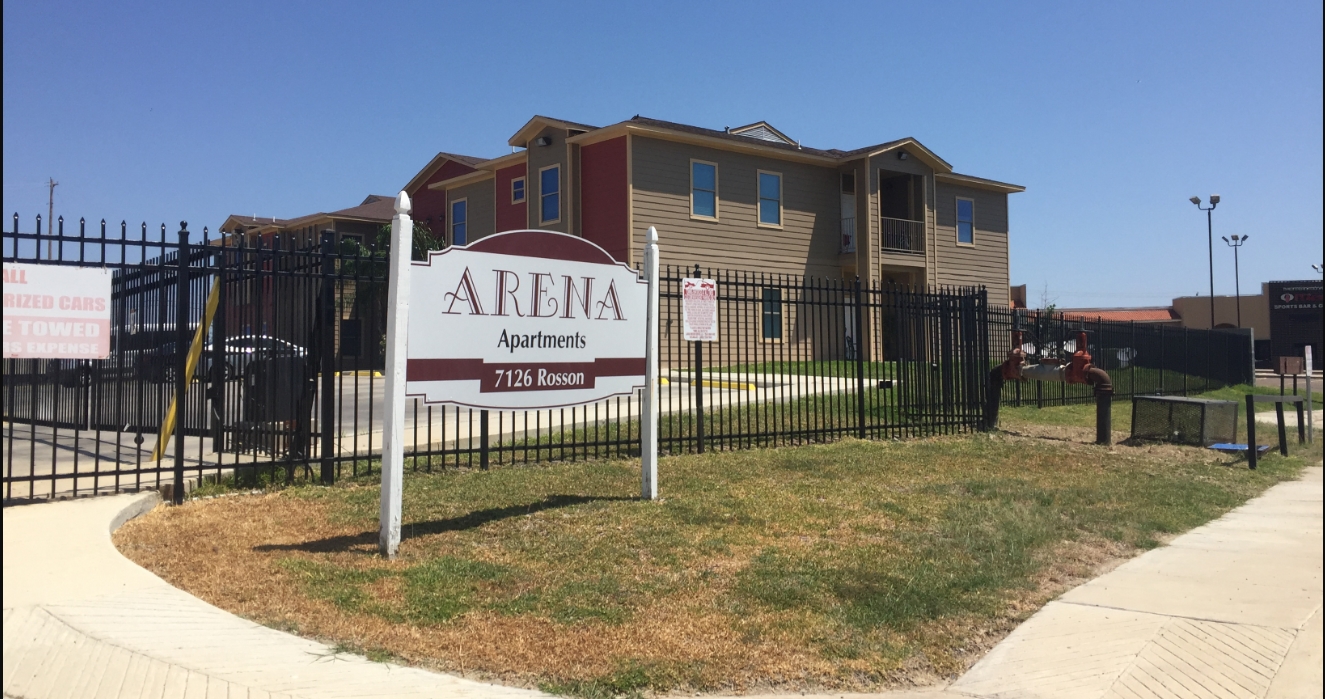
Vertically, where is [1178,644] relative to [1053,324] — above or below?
below

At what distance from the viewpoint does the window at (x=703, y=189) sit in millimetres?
24672

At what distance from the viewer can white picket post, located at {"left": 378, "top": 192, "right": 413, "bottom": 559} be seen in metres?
6.30

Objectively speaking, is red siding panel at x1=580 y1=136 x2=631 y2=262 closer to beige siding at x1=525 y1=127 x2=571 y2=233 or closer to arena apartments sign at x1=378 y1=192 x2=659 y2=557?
beige siding at x1=525 y1=127 x2=571 y2=233

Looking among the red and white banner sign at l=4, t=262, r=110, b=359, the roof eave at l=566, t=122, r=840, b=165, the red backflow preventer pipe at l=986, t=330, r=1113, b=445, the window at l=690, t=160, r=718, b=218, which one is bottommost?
the red backflow preventer pipe at l=986, t=330, r=1113, b=445

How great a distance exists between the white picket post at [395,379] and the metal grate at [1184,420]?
10.7m

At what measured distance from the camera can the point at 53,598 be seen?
4.96m

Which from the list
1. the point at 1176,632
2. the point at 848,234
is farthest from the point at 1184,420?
the point at 848,234

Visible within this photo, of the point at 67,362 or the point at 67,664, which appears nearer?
the point at 67,664

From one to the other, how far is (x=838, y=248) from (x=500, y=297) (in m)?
21.6

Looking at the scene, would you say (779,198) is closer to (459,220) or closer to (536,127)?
(536,127)

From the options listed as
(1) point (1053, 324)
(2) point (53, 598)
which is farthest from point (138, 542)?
(1) point (1053, 324)

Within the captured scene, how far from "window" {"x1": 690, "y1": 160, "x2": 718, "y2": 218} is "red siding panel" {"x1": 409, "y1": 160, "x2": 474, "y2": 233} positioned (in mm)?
10716

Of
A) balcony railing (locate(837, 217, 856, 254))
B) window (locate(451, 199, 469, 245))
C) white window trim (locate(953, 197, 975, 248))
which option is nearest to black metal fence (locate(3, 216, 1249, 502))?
balcony railing (locate(837, 217, 856, 254))

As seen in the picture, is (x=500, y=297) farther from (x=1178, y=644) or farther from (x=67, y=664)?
(x=1178, y=644)
